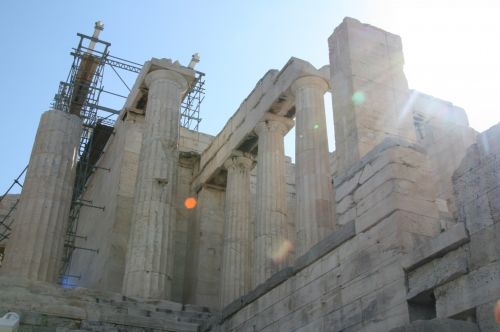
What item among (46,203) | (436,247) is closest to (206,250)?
(46,203)

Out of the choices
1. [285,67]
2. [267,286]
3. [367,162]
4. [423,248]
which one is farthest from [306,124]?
[423,248]

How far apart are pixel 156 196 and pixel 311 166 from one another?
5984 mm

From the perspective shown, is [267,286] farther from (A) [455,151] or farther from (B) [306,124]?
(A) [455,151]

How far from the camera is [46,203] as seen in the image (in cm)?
2444

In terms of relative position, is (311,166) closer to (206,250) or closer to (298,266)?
(298,266)

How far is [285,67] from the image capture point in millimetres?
25031

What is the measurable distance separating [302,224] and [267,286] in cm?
472

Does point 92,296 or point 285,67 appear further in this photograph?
point 285,67

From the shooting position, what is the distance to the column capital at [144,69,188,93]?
90.0 ft

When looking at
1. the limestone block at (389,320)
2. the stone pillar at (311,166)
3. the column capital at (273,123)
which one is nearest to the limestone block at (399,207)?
the limestone block at (389,320)

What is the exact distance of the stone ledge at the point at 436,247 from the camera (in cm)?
1004

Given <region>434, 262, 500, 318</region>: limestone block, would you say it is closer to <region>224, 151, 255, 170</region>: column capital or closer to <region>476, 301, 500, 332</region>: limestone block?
<region>476, 301, 500, 332</region>: limestone block

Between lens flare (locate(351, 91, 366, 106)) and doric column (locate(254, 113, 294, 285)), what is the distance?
7.61 metres

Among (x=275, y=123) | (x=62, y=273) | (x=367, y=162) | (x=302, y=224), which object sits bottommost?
(x=367, y=162)
